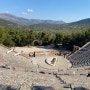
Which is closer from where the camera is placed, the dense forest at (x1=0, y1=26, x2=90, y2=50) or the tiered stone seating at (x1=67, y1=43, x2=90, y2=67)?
the tiered stone seating at (x1=67, y1=43, x2=90, y2=67)

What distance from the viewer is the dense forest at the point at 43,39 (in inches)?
2234

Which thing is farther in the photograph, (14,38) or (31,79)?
(14,38)

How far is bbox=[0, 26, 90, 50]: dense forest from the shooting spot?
56.8 metres

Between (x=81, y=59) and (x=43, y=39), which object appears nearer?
(x=81, y=59)

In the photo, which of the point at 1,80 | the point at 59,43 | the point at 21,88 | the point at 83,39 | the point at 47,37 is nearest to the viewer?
the point at 21,88

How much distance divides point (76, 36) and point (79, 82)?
4413cm

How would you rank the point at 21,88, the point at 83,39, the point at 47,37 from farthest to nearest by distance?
the point at 47,37 < the point at 83,39 < the point at 21,88

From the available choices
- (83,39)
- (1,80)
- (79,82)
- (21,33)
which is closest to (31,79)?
(1,80)

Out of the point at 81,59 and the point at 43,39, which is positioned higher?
the point at 43,39

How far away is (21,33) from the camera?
208 feet

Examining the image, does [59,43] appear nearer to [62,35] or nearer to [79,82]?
[62,35]

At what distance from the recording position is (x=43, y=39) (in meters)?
68.8

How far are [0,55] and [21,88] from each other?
1712cm

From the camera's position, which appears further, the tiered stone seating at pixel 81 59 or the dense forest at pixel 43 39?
the dense forest at pixel 43 39
